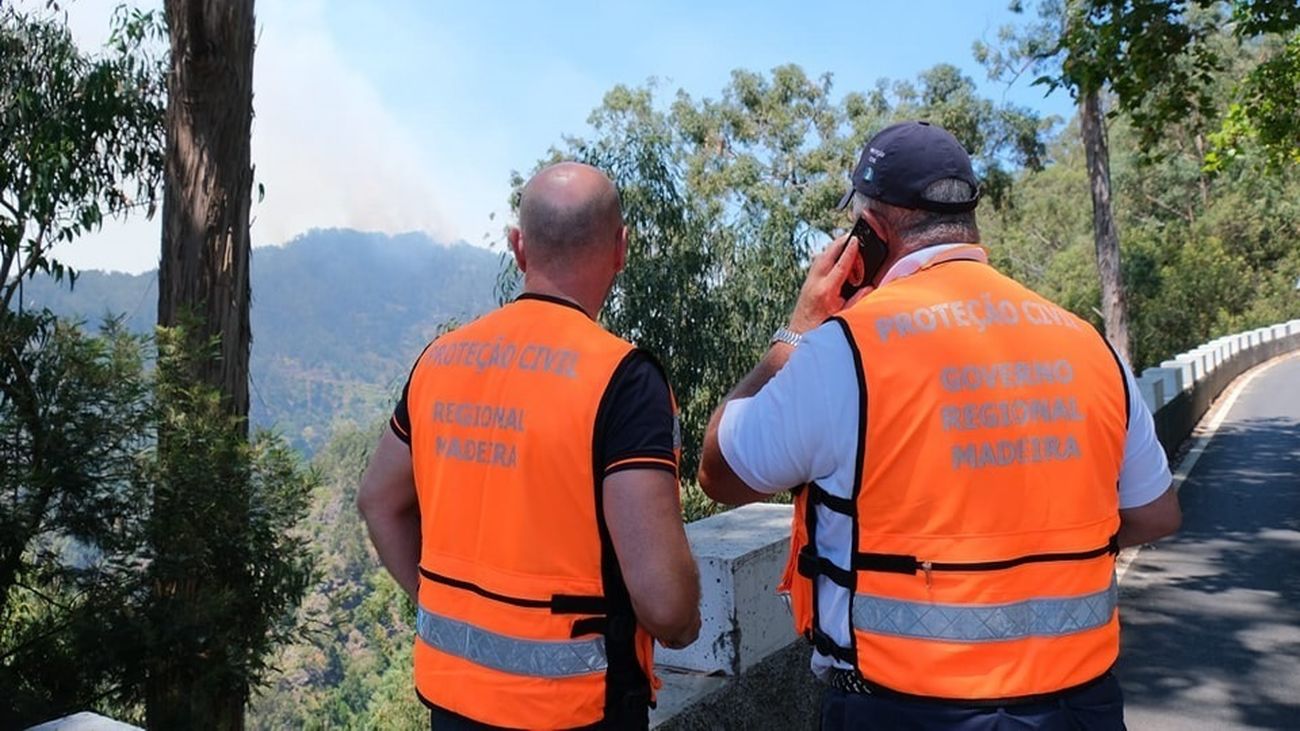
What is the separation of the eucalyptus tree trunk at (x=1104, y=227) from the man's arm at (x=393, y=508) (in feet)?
55.5

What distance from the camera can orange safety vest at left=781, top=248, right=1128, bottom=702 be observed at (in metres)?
1.76

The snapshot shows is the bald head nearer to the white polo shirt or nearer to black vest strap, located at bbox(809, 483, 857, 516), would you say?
the white polo shirt

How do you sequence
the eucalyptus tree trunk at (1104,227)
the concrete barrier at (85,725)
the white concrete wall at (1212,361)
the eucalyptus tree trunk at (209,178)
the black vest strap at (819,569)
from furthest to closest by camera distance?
the eucalyptus tree trunk at (1104,227) < the white concrete wall at (1212,361) < the eucalyptus tree trunk at (209,178) < the concrete barrier at (85,725) < the black vest strap at (819,569)

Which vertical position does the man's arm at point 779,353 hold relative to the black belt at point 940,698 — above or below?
above

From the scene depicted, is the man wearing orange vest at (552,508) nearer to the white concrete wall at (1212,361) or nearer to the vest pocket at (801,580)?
the vest pocket at (801,580)

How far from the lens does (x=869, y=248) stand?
2068 millimetres

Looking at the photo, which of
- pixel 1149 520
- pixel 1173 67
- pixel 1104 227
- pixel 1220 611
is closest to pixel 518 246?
pixel 1149 520

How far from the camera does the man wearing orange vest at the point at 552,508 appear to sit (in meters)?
1.91

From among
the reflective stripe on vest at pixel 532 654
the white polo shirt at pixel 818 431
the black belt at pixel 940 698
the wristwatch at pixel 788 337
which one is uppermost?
the wristwatch at pixel 788 337

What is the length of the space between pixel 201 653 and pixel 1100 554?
13.8 feet

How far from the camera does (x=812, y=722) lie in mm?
3461

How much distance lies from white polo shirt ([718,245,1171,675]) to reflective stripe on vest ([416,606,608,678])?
1.40ft

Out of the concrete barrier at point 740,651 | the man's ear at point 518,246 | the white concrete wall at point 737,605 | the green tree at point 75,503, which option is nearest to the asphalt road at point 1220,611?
the concrete barrier at point 740,651

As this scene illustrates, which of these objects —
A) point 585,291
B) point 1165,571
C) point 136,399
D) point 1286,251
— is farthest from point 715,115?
point 585,291
